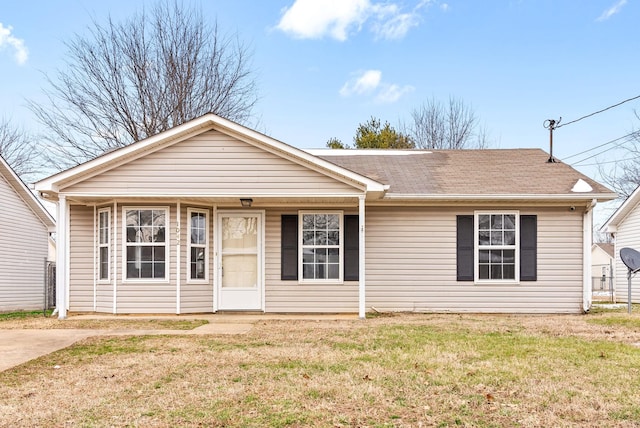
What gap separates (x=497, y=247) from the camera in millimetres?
11344

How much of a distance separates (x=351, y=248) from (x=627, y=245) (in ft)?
39.1

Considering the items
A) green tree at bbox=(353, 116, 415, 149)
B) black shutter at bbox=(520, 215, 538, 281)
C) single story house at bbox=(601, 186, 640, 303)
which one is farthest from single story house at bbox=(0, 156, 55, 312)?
single story house at bbox=(601, 186, 640, 303)

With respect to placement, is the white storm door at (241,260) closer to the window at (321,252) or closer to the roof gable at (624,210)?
the window at (321,252)

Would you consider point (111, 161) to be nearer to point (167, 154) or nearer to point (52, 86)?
point (167, 154)

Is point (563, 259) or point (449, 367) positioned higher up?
point (563, 259)

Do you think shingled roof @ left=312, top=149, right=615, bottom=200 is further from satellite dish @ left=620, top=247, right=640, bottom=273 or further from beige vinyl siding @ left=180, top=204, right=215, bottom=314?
beige vinyl siding @ left=180, top=204, right=215, bottom=314

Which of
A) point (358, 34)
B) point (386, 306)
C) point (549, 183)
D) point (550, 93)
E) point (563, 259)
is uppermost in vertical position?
point (358, 34)

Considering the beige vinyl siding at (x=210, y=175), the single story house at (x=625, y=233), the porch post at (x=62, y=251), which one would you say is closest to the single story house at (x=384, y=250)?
the porch post at (x=62, y=251)

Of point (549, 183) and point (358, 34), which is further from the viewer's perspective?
point (358, 34)

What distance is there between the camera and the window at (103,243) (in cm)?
1114

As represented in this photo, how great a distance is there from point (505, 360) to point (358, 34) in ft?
61.3

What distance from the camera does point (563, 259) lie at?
11383mm

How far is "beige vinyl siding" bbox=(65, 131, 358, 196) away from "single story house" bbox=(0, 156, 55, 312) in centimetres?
648

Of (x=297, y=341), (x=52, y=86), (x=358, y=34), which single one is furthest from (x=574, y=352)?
(x=52, y=86)
